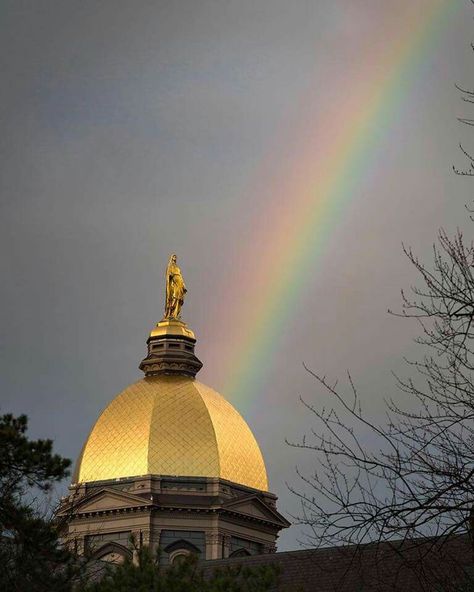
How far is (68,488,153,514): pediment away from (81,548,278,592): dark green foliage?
120 feet

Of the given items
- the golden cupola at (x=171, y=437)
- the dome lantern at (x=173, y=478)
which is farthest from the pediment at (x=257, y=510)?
the golden cupola at (x=171, y=437)

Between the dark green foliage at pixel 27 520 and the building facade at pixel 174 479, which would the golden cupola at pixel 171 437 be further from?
the dark green foliage at pixel 27 520

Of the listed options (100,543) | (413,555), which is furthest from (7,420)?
(100,543)

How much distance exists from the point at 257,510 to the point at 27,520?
134ft

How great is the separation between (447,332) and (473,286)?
2.02 ft

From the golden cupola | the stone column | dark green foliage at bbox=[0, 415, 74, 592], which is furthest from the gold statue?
dark green foliage at bbox=[0, 415, 74, 592]

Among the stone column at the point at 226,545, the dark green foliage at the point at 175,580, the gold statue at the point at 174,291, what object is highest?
the gold statue at the point at 174,291

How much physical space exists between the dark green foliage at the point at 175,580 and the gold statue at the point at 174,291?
48345 mm

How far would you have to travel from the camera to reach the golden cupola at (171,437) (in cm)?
6450

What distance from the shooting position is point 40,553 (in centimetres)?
2533

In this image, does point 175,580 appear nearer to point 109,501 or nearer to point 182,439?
point 109,501

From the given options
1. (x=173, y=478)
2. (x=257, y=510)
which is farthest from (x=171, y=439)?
(x=257, y=510)

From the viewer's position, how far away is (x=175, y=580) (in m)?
24.8

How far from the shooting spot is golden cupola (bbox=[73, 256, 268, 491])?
64500mm
